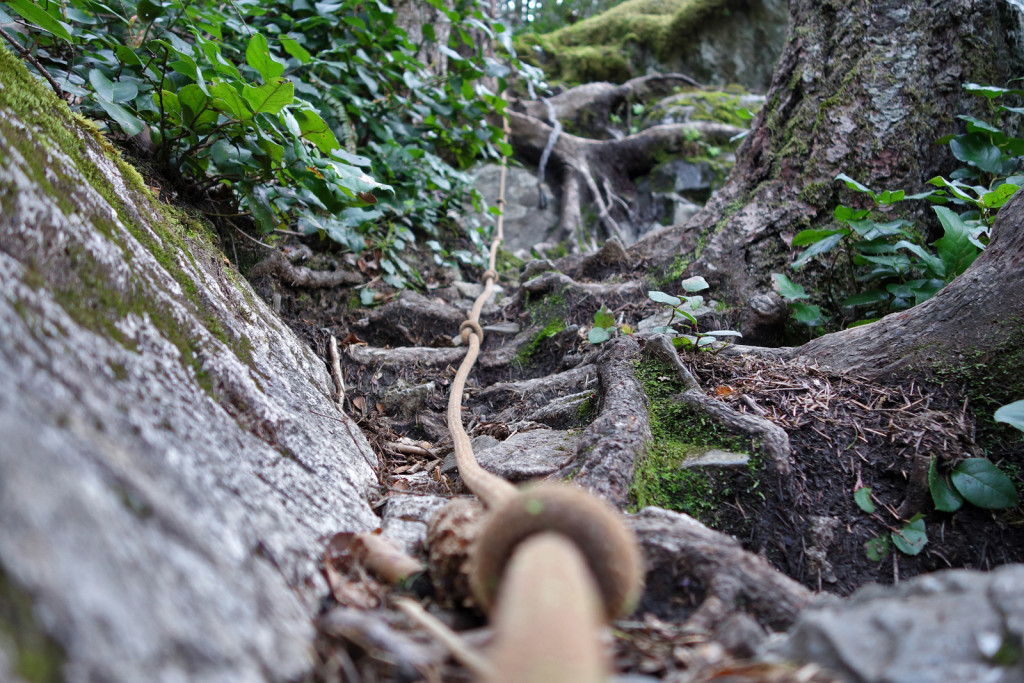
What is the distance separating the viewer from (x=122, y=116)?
186cm

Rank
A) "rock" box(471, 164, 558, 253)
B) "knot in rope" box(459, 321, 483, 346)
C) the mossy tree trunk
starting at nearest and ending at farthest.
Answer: the mossy tree trunk
"knot in rope" box(459, 321, 483, 346)
"rock" box(471, 164, 558, 253)

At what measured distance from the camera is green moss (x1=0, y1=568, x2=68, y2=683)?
492 mm

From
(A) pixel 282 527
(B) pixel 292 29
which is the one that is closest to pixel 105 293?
(A) pixel 282 527

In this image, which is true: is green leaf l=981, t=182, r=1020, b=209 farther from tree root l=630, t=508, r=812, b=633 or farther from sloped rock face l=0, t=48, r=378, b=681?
sloped rock face l=0, t=48, r=378, b=681

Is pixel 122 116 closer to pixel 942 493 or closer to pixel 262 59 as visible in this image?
pixel 262 59

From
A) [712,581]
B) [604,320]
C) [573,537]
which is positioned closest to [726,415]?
[712,581]

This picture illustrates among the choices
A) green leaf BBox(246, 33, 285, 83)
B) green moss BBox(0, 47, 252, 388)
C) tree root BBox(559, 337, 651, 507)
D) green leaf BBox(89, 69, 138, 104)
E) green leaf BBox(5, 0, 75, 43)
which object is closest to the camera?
green moss BBox(0, 47, 252, 388)

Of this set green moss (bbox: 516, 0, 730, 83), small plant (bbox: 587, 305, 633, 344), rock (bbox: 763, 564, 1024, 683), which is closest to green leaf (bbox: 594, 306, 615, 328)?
small plant (bbox: 587, 305, 633, 344)

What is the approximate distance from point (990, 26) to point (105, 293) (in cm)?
415

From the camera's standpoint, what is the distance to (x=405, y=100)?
3998 mm

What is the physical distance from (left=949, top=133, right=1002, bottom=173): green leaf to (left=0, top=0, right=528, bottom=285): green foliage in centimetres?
276

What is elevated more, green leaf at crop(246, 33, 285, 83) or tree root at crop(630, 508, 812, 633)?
green leaf at crop(246, 33, 285, 83)

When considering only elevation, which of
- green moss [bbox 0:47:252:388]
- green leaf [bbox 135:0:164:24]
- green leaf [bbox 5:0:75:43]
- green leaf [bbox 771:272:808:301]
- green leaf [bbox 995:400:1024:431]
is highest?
green leaf [bbox 135:0:164:24]

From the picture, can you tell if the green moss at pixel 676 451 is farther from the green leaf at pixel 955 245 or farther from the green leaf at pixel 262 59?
the green leaf at pixel 262 59
